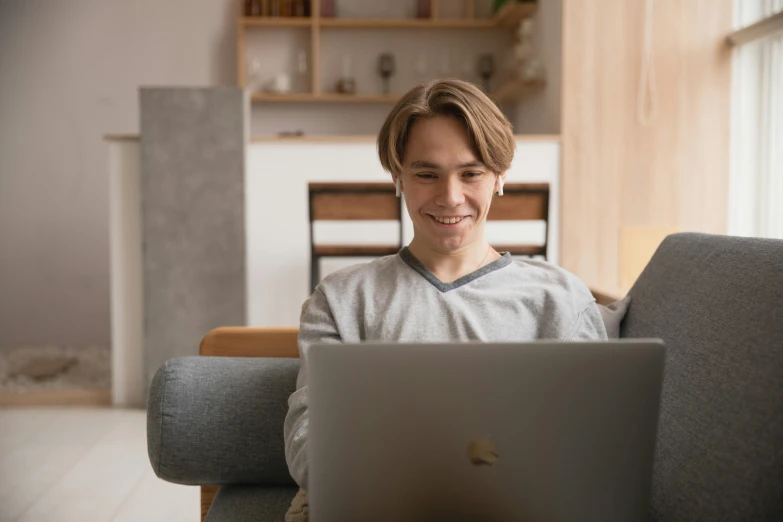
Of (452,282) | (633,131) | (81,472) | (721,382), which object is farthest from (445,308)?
A: (633,131)

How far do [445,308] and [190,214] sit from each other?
243cm

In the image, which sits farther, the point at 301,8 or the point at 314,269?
the point at 301,8

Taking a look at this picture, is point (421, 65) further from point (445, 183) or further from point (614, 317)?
point (445, 183)

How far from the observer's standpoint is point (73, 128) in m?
5.37

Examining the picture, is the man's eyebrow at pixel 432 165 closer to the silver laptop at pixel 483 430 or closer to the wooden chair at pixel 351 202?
the silver laptop at pixel 483 430

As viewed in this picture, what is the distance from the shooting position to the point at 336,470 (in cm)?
86

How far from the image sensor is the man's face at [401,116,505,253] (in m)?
1.29

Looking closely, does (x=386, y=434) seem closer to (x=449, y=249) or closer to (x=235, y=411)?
(x=449, y=249)

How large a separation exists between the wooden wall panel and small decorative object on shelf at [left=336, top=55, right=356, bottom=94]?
1.92m

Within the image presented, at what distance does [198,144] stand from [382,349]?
112 inches

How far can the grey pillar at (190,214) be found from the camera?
346 cm

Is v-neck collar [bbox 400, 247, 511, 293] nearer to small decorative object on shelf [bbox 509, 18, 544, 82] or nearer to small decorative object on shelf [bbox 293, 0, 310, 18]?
small decorative object on shelf [bbox 509, 18, 544, 82]

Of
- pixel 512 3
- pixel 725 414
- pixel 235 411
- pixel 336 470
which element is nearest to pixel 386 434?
pixel 336 470

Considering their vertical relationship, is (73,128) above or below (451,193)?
above
